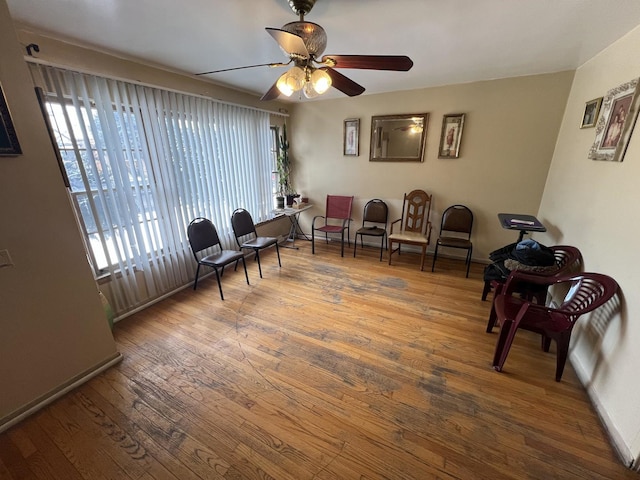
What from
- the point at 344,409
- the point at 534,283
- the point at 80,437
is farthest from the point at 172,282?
the point at 534,283

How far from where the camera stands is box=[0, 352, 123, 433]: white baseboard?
4.96ft

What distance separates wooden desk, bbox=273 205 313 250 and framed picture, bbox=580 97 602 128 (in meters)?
3.39

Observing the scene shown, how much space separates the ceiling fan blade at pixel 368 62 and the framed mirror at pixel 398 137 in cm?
218

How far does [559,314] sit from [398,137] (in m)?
2.89

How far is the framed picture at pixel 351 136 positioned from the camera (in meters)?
3.95

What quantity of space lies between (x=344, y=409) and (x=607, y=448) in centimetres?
142

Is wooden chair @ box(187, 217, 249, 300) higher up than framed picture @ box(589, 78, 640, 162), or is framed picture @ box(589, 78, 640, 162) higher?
framed picture @ box(589, 78, 640, 162)

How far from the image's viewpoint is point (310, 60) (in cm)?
159

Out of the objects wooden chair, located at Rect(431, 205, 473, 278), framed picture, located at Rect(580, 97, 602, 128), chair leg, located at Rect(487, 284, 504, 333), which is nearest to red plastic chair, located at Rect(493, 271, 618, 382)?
chair leg, located at Rect(487, 284, 504, 333)

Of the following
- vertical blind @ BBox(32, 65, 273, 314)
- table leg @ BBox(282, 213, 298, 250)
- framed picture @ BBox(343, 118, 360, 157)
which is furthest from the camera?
table leg @ BBox(282, 213, 298, 250)

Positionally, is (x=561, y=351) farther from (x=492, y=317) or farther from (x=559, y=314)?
(x=492, y=317)

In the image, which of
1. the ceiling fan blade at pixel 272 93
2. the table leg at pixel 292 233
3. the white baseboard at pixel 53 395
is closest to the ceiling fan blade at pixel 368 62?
the ceiling fan blade at pixel 272 93

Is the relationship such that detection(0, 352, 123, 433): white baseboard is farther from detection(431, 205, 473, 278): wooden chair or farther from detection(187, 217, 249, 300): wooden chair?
detection(431, 205, 473, 278): wooden chair

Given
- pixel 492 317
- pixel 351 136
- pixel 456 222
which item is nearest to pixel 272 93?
pixel 351 136
